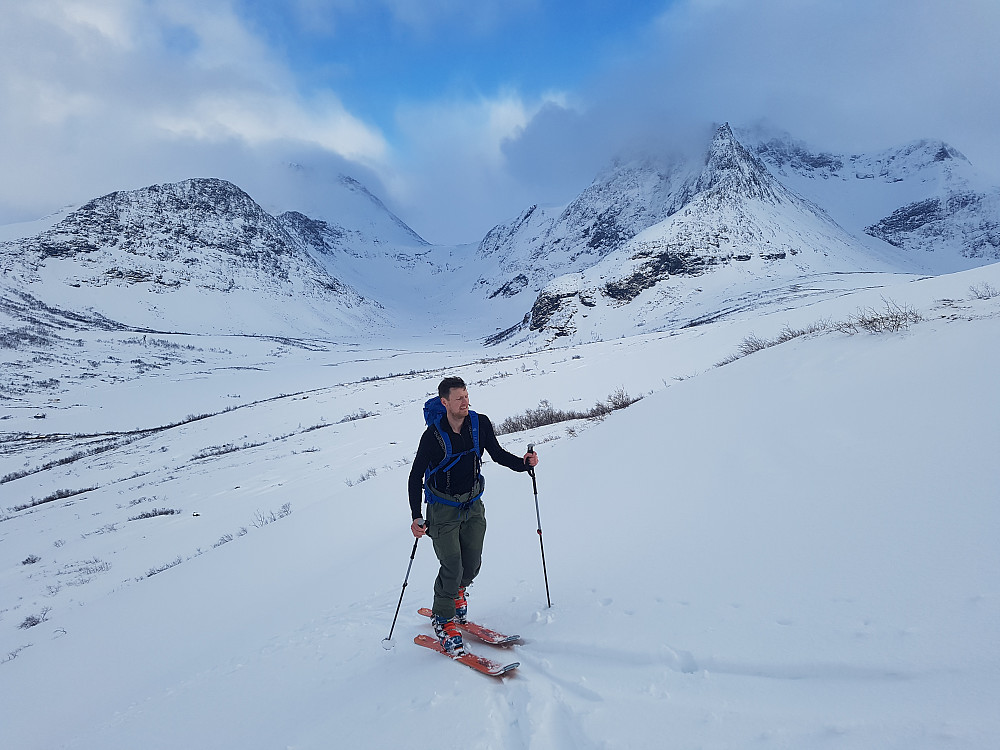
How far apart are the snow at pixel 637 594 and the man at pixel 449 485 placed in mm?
391

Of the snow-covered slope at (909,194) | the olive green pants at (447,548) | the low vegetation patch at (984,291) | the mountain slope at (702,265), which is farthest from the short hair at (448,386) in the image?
the snow-covered slope at (909,194)

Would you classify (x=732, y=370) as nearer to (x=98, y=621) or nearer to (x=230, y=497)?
(x=98, y=621)

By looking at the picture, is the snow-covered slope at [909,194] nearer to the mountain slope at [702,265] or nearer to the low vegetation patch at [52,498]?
the mountain slope at [702,265]

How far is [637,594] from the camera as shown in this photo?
338 cm

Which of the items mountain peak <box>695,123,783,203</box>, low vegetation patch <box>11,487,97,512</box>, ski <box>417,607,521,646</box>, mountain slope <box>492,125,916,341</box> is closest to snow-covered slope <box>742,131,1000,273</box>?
mountain peak <box>695,123,783,203</box>

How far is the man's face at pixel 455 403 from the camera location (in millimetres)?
3598

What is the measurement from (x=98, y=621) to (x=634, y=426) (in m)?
6.99

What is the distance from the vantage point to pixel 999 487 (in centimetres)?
289

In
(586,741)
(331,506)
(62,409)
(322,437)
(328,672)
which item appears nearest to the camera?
(586,741)

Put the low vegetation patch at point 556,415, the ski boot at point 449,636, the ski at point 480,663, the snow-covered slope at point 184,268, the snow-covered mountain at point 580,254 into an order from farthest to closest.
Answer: the snow-covered slope at point 184,268
the snow-covered mountain at point 580,254
the low vegetation patch at point 556,415
the ski boot at point 449,636
the ski at point 480,663

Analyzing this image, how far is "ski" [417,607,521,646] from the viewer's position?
3434mm

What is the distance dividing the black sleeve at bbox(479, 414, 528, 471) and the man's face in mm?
224

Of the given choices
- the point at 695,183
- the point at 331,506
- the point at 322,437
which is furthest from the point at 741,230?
the point at 331,506

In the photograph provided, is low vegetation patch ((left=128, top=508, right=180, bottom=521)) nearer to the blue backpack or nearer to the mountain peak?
the blue backpack
